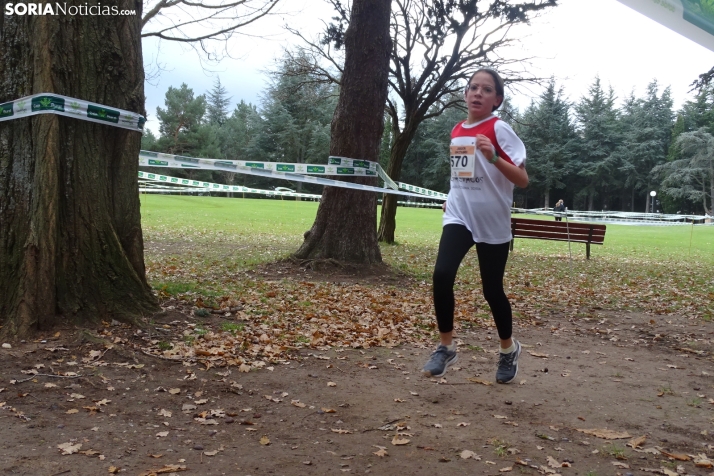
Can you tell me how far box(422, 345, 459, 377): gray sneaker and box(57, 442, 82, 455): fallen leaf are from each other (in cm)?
210

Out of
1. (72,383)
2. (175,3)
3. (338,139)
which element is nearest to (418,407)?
(72,383)

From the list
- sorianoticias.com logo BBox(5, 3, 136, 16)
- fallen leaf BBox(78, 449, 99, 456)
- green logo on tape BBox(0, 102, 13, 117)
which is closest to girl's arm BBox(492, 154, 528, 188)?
fallen leaf BBox(78, 449, 99, 456)

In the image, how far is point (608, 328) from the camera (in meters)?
7.06

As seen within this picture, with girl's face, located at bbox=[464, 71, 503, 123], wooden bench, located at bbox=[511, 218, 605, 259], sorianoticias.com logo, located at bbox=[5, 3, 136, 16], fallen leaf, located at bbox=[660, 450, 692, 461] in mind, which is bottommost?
fallen leaf, located at bbox=[660, 450, 692, 461]

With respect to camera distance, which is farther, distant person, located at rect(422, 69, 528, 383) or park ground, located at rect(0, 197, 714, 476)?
distant person, located at rect(422, 69, 528, 383)

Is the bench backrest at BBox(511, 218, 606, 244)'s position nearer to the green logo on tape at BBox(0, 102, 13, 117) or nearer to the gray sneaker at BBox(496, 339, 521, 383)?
the gray sneaker at BBox(496, 339, 521, 383)

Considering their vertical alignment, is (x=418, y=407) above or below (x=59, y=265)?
below

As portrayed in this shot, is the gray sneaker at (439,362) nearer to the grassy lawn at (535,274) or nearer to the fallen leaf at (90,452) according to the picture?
the fallen leaf at (90,452)

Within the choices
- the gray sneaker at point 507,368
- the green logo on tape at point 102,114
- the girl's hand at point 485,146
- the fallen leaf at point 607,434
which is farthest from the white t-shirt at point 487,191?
the green logo on tape at point 102,114

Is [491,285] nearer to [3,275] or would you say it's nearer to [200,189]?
[3,275]

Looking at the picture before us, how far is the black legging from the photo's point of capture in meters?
4.09

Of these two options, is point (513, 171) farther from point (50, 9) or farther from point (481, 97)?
point (50, 9)

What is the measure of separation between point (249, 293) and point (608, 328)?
13.7 feet

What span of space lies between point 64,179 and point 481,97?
3.25 meters
